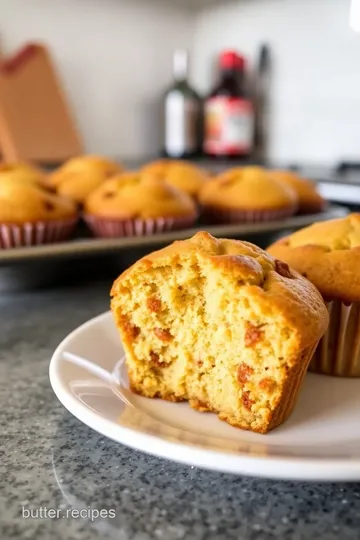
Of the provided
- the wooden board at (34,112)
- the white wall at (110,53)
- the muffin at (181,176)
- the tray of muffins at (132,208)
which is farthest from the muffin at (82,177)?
the white wall at (110,53)

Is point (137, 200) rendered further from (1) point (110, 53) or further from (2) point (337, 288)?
(1) point (110, 53)

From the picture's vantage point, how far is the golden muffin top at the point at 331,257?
79 cm

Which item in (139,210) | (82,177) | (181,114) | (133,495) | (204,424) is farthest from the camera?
(181,114)

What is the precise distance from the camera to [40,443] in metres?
0.60

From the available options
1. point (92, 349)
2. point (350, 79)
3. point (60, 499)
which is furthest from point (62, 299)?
point (350, 79)

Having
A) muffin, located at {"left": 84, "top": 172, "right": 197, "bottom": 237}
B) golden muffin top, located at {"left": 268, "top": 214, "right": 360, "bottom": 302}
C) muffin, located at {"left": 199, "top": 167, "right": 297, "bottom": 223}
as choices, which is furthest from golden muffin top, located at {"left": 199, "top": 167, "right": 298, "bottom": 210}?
golden muffin top, located at {"left": 268, "top": 214, "right": 360, "bottom": 302}

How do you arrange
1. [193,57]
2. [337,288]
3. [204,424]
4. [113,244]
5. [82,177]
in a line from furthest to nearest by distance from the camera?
[193,57] → [82,177] → [113,244] → [337,288] → [204,424]

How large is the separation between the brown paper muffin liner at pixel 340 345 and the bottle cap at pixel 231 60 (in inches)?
73.8

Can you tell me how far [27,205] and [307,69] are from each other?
1581mm

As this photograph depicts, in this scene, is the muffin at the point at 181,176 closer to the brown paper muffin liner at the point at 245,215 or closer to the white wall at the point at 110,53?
the brown paper muffin liner at the point at 245,215

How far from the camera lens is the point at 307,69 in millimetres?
2398

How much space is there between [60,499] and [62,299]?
2.11 ft

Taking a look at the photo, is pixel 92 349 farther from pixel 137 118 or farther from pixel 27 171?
pixel 137 118

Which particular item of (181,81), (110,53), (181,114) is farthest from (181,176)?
(110,53)
